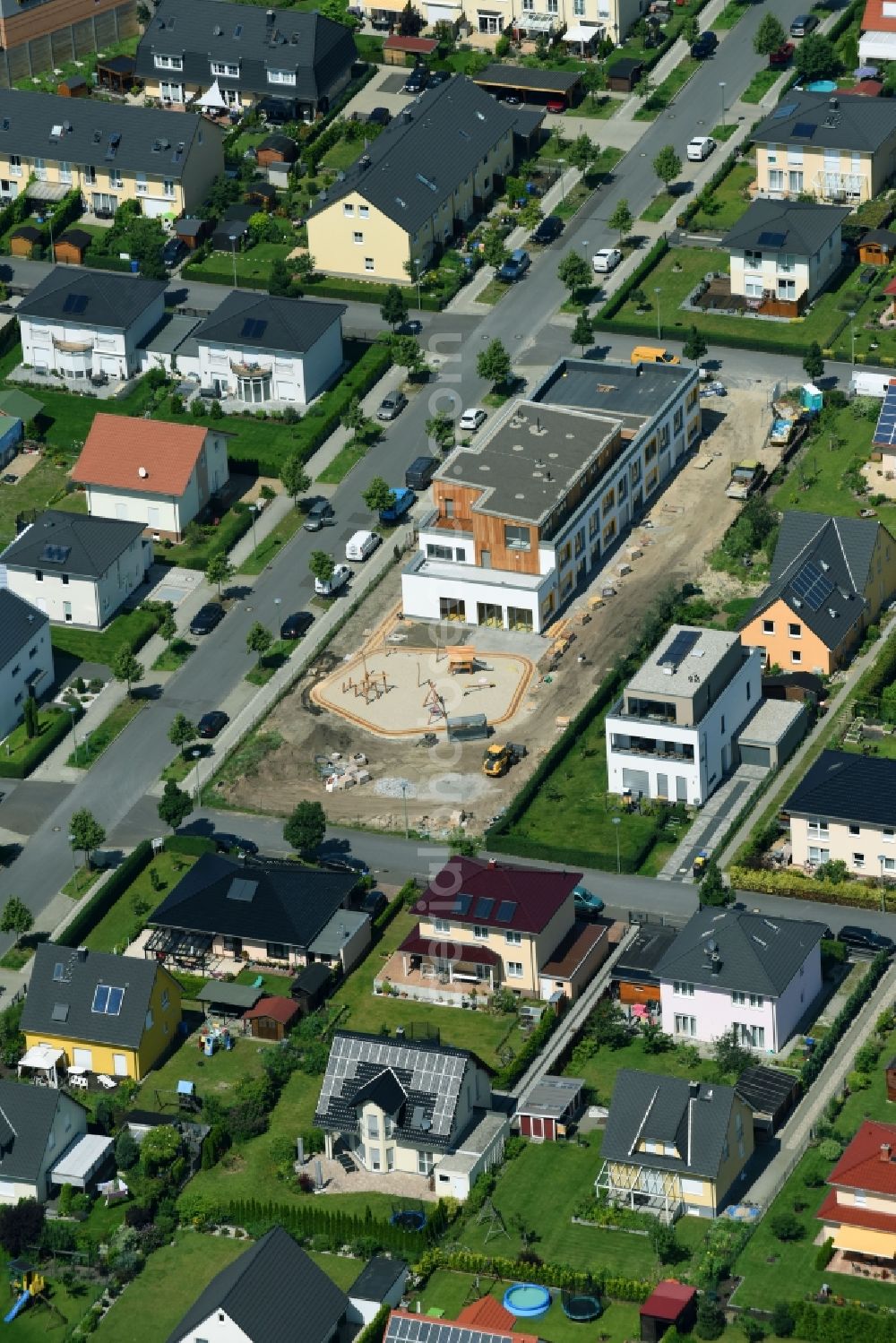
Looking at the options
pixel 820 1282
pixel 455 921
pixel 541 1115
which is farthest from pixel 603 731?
pixel 820 1282

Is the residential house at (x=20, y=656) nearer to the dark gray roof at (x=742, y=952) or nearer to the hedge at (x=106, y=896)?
the hedge at (x=106, y=896)

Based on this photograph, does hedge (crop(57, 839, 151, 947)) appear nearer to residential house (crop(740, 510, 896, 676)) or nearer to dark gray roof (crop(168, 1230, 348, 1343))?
dark gray roof (crop(168, 1230, 348, 1343))

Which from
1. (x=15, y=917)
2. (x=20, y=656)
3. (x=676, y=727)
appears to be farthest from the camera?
(x=20, y=656)

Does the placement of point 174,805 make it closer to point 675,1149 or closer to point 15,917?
point 15,917

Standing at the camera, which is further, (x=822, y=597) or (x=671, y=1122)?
(x=822, y=597)

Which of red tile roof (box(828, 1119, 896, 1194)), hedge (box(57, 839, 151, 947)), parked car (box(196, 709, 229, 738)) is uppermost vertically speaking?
red tile roof (box(828, 1119, 896, 1194))

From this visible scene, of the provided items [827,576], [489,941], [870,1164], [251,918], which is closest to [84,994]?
[251,918]

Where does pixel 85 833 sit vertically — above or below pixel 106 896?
above

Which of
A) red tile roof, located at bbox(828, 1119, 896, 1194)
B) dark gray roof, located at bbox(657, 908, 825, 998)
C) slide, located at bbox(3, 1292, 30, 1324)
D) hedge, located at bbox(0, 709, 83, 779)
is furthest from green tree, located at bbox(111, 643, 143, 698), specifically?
red tile roof, located at bbox(828, 1119, 896, 1194)
